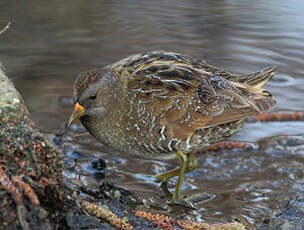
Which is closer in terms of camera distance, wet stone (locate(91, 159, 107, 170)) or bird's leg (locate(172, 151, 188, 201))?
bird's leg (locate(172, 151, 188, 201))

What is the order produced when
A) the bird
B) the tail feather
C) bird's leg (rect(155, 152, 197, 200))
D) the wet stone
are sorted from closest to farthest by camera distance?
1. the bird
2. bird's leg (rect(155, 152, 197, 200))
3. the wet stone
4. the tail feather

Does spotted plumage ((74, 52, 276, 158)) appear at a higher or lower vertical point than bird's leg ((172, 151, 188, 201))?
higher

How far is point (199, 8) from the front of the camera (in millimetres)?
9625

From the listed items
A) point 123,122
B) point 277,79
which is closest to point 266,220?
point 123,122

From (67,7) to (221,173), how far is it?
19.5 feet

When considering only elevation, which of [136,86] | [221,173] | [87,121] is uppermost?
[136,86]

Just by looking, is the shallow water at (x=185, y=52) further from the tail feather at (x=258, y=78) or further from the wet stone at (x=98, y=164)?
the tail feather at (x=258, y=78)

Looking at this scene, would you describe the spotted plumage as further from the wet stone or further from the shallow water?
the shallow water

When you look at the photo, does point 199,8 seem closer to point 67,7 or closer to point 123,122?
point 67,7

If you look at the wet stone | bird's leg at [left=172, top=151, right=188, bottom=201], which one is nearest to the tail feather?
bird's leg at [left=172, top=151, right=188, bottom=201]

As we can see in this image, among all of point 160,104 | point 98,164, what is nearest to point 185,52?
point 98,164

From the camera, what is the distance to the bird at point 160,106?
4.07 metres

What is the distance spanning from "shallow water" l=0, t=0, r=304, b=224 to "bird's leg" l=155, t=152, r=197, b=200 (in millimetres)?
96

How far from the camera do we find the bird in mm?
4066
